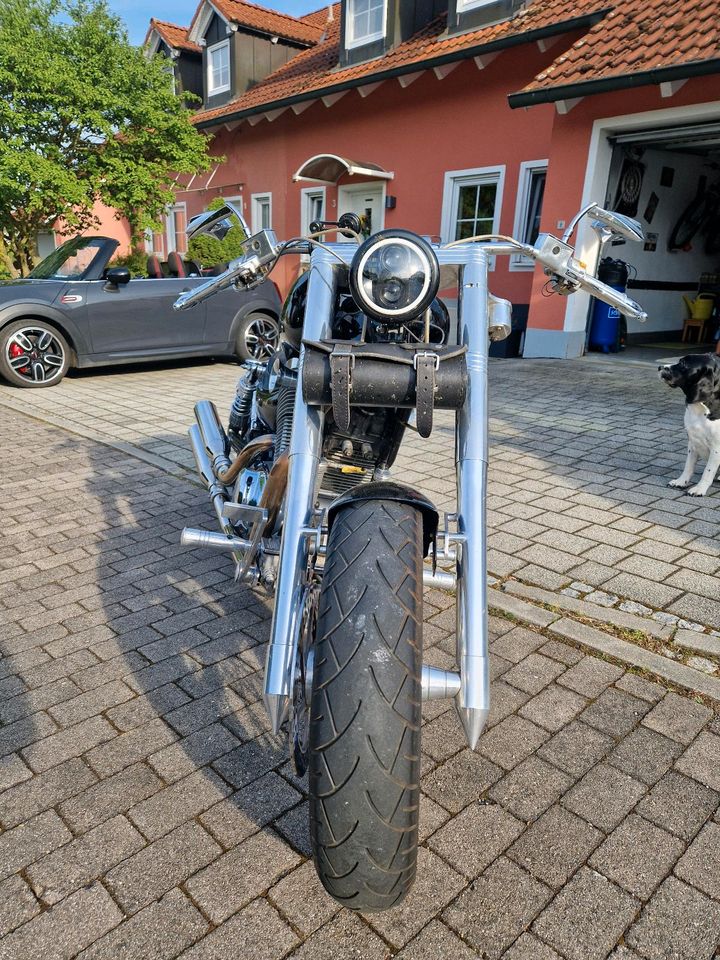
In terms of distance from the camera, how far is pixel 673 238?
12852 mm

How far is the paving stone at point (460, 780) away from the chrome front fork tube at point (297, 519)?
80 cm

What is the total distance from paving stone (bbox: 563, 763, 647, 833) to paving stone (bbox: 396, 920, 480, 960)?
0.59 meters

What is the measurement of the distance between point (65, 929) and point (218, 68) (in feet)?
70.1

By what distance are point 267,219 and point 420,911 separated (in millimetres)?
18312

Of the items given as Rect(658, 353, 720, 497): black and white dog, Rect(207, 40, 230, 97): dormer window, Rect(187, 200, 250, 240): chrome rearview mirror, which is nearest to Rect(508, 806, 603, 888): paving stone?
Rect(187, 200, 250, 240): chrome rearview mirror

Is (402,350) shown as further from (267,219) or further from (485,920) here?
(267,219)

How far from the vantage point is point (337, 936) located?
68.6 inches

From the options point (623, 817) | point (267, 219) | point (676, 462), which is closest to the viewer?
point (623, 817)

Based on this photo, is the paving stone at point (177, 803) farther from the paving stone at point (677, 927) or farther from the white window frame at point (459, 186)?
the white window frame at point (459, 186)

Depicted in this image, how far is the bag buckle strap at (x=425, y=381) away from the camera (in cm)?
183

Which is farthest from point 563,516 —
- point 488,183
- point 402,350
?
point 488,183

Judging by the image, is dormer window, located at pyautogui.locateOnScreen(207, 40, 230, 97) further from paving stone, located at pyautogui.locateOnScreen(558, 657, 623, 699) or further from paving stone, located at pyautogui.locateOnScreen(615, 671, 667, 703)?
paving stone, located at pyautogui.locateOnScreen(615, 671, 667, 703)

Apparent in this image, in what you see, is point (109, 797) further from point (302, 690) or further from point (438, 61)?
point (438, 61)

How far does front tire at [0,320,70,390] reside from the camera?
8273mm
